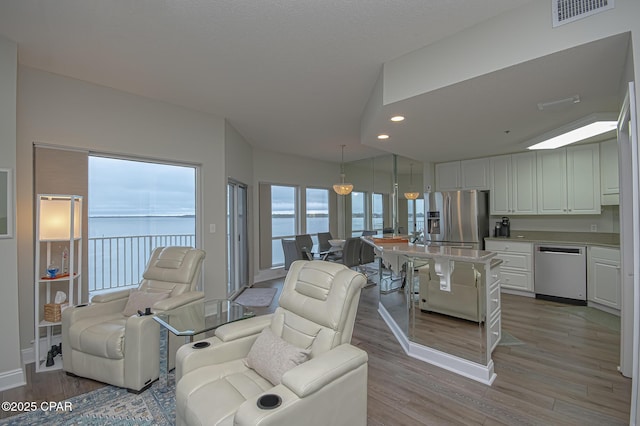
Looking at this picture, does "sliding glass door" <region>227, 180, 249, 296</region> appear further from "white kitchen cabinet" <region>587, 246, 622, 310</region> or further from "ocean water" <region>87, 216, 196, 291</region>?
"white kitchen cabinet" <region>587, 246, 622, 310</region>

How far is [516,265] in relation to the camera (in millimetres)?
4992

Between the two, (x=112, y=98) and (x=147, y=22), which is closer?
(x=147, y=22)

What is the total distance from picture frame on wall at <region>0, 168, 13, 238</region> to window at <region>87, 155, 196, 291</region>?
0.91m

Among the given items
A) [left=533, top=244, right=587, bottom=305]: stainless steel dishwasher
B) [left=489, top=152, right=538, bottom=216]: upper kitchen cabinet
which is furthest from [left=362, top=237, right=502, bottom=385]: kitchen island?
[left=489, top=152, right=538, bottom=216]: upper kitchen cabinet

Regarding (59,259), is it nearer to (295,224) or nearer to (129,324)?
(129,324)

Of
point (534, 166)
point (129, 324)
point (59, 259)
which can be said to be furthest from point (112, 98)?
point (534, 166)

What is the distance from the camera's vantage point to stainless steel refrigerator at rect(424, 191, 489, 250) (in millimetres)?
5340

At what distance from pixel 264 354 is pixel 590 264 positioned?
491cm

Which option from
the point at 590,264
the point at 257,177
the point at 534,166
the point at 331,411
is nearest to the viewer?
the point at 331,411

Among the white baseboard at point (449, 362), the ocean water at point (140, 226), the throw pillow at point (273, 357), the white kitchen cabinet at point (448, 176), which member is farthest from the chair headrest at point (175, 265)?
the white kitchen cabinet at point (448, 176)

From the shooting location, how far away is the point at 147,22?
227 cm

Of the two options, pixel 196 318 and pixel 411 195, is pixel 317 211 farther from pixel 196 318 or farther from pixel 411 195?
pixel 196 318

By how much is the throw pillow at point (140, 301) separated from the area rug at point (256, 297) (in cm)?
202

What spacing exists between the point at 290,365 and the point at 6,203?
2.76 m
